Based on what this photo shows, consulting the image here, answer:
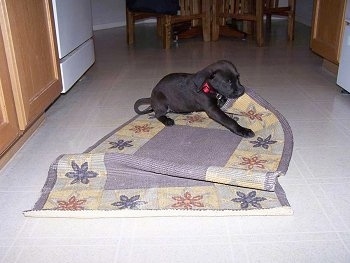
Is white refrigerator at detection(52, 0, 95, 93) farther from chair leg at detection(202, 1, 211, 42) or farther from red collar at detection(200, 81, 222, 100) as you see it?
chair leg at detection(202, 1, 211, 42)

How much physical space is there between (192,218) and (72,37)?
146 cm

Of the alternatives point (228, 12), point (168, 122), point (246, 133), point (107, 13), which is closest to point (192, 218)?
point (246, 133)

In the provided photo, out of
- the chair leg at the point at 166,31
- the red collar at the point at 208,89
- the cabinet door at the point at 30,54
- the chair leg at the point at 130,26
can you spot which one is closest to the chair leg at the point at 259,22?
the chair leg at the point at 166,31

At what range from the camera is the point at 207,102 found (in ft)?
5.17

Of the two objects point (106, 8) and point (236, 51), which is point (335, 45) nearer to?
point (236, 51)

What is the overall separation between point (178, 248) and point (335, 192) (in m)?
0.57

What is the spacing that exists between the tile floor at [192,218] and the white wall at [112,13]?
8.82 ft

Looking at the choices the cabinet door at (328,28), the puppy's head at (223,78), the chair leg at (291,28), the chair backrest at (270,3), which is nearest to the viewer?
the puppy's head at (223,78)

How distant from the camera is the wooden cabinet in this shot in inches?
52.0

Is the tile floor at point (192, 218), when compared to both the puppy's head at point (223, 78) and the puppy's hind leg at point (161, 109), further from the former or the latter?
the puppy's head at point (223, 78)

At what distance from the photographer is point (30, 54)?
1537 mm

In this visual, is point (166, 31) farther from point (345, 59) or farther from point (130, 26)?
point (345, 59)

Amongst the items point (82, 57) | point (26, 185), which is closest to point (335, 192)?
→ point (26, 185)

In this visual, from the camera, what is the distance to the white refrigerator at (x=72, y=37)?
191 cm
